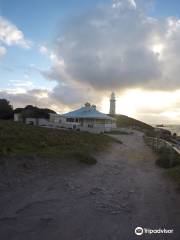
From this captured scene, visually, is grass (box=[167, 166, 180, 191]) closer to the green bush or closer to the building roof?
the green bush

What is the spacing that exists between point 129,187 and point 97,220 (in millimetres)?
3337

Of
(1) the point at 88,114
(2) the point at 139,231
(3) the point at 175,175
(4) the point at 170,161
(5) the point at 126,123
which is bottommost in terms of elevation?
(2) the point at 139,231

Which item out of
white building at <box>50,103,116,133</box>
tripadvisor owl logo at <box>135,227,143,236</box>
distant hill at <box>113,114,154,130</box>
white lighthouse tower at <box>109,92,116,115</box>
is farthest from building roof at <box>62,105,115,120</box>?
tripadvisor owl logo at <box>135,227,143,236</box>

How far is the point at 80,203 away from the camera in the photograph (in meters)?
6.68

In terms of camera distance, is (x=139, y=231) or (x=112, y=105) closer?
(x=139, y=231)

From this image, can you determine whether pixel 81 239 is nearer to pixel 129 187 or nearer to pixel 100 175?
pixel 129 187

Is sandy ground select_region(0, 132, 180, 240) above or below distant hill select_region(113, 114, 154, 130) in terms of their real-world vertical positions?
below

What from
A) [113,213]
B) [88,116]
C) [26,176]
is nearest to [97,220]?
[113,213]

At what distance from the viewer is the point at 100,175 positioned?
10281mm

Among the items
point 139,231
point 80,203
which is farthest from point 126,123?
point 139,231

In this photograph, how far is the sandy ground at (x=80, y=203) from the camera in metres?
4.99

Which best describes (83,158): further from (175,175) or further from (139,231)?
(139,231)

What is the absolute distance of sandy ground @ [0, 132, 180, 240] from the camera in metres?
4.99

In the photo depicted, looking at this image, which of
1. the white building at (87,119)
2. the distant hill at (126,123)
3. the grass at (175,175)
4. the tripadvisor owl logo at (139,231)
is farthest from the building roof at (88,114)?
the tripadvisor owl logo at (139,231)
